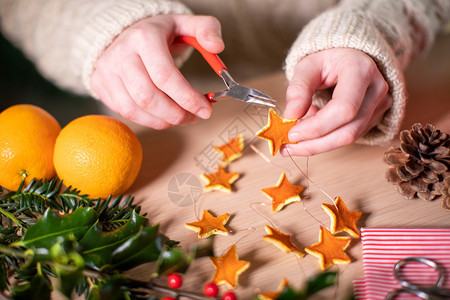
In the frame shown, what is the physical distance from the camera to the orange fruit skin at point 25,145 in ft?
2.19

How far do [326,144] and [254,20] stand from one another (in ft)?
2.12

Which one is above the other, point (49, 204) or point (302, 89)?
point (302, 89)

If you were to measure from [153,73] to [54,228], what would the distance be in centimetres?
32

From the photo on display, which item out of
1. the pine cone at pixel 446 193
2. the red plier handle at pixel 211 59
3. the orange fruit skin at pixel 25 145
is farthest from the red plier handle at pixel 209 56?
the pine cone at pixel 446 193

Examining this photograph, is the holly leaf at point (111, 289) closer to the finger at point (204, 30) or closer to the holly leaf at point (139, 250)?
the holly leaf at point (139, 250)

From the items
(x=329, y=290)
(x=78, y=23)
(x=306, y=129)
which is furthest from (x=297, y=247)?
(x=78, y=23)

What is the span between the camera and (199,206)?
70 centimetres

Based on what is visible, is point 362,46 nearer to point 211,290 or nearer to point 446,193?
point 446,193

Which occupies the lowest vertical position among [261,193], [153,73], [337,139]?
[261,193]

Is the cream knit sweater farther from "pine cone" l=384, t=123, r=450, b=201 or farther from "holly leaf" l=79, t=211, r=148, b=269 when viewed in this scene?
"holly leaf" l=79, t=211, r=148, b=269

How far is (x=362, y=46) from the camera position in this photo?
0.68 meters

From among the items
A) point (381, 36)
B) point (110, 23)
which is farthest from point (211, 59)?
point (381, 36)

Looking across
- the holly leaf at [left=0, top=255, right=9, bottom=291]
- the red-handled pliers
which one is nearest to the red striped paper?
the red-handled pliers

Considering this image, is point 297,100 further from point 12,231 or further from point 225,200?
point 12,231
